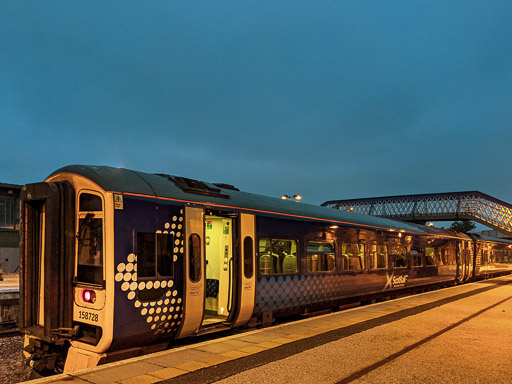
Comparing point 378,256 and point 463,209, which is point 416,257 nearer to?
point 378,256

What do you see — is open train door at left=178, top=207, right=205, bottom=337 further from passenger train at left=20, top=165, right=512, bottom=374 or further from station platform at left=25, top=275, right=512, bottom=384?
station platform at left=25, top=275, right=512, bottom=384

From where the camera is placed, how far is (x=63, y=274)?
21.2 ft

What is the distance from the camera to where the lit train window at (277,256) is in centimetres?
912

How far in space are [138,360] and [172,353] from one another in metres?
0.60

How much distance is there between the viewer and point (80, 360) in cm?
638

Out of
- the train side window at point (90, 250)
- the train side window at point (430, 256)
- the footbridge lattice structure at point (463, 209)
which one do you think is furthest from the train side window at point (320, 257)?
the footbridge lattice structure at point (463, 209)

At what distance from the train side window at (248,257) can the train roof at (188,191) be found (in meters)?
0.66

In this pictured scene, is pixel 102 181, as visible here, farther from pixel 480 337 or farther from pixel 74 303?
pixel 480 337

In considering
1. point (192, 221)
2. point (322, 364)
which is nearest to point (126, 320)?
point (192, 221)

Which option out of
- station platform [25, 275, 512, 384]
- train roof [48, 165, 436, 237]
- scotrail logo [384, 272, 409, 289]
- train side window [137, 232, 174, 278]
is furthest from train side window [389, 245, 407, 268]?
train side window [137, 232, 174, 278]

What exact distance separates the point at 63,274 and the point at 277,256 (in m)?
4.60

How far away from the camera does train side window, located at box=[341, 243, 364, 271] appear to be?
12148 millimetres

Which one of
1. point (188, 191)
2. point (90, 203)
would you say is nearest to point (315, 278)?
point (188, 191)

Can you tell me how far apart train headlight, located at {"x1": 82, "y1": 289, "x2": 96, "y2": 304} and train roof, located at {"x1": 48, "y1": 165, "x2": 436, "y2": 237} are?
60.5 inches
